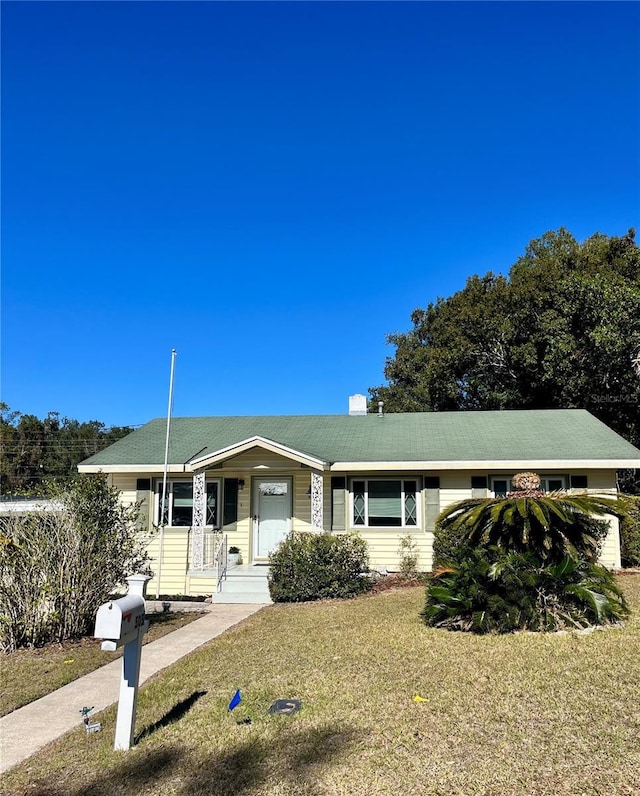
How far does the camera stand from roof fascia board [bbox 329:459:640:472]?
44.4 feet

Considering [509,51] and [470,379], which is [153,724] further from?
[470,379]

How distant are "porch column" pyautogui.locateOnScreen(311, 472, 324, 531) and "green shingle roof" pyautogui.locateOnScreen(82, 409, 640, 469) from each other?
0.53m

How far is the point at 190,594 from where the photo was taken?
13.2 meters

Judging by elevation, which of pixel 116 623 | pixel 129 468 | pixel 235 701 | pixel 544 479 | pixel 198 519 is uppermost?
pixel 129 468

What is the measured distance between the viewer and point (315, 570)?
11469 millimetres

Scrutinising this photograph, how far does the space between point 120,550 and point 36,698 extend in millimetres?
3104

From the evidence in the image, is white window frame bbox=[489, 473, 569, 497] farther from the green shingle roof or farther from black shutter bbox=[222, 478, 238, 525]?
black shutter bbox=[222, 478, 238, 525]

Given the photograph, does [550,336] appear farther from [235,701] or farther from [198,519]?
[235,701]

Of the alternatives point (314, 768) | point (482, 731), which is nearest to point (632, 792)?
point (482, 731)

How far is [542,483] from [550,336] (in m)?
9.45

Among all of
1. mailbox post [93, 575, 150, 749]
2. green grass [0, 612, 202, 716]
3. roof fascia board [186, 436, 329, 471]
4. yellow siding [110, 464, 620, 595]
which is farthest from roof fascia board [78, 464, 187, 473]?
mailbox post [93, 575, 150, 749]

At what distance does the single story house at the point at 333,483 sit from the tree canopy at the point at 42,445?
133 feet

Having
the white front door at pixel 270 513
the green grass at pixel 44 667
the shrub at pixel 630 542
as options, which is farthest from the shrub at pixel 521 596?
the white front door at pixel 270 513

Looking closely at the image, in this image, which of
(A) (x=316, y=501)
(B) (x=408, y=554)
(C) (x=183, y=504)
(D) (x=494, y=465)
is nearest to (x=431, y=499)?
(B) (x=408, y=554)
